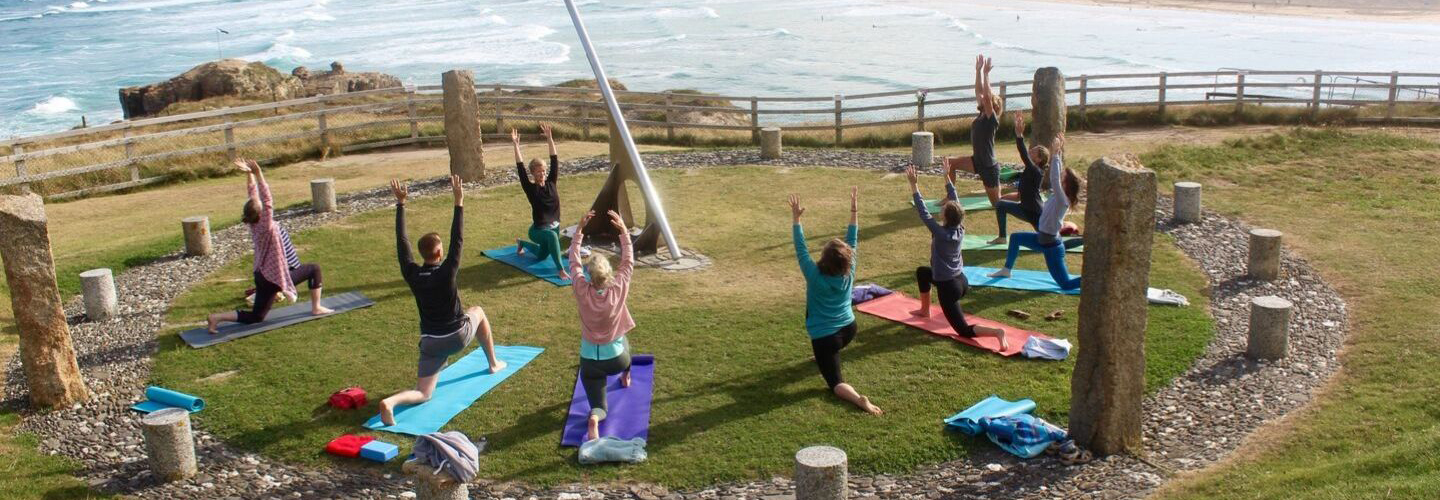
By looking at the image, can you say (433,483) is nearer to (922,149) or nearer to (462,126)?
(462,126)

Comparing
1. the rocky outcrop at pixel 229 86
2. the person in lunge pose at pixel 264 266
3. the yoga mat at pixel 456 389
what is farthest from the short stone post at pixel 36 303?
the rocky outcrop at pixel 229 86

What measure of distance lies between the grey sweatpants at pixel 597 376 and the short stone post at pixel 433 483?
1.69 meters

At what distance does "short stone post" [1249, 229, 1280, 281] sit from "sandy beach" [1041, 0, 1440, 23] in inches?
2495

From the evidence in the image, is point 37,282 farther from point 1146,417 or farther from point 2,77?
point 2,77

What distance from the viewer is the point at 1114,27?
237ft

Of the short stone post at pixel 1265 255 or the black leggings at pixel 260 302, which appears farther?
the short stone post at pixel 1265 255

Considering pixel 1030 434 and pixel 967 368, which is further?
pixel 967 368

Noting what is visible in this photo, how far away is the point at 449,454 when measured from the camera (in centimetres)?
749

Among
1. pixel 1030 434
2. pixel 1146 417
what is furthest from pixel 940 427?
pixel 1146 417

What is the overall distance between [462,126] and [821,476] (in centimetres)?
1364

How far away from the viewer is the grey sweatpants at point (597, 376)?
9125 millimetres

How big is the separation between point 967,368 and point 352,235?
9562 mm

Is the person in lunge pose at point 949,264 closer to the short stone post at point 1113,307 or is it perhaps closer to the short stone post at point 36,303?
the short stone post at point 1113,307

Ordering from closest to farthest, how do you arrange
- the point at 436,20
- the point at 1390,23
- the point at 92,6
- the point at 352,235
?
the point at 352,235
the point at 1390,23
the point at 436,20
the point at 92,6
